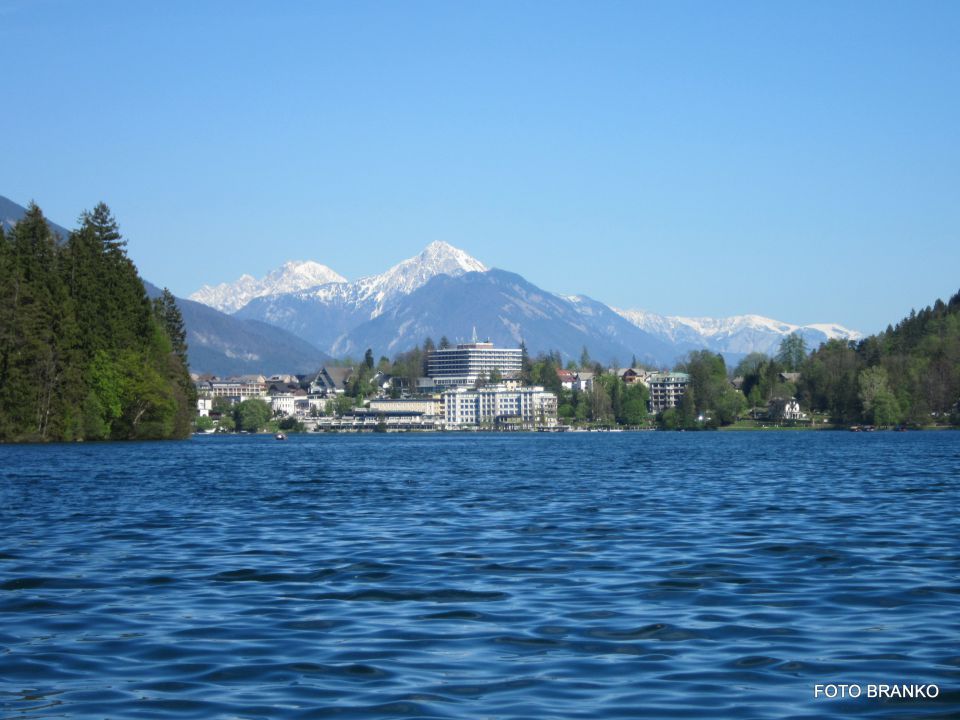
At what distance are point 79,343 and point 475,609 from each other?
85.8 meters

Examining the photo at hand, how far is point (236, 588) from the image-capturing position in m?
18.8

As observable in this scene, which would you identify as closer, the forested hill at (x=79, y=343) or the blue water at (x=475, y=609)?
the blue water at (x=475, y=609)

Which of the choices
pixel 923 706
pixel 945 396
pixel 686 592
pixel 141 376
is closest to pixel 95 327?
pixel 141 376

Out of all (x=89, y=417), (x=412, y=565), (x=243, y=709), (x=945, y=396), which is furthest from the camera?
(x=945, y=396)

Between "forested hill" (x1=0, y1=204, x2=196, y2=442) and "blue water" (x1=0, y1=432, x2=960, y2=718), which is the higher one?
"forested hill" (x1=0, y1=204, x2=196, y2=442)

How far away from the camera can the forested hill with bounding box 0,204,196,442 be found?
8831cm

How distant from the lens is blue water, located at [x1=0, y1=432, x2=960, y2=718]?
11.8 m

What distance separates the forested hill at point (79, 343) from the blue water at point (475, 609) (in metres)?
56.3

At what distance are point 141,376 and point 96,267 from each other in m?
10.5

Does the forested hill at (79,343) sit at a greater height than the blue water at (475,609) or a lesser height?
greater

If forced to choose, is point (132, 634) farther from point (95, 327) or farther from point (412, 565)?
point (95, 327)

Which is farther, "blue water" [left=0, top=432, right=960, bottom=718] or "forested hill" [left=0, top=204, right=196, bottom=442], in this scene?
"forested hill" [left=0, top=204, right=196, bottom=442]

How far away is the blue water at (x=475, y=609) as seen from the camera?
11781 millimetres

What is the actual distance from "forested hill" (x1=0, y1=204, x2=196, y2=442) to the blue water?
56.3 metres
